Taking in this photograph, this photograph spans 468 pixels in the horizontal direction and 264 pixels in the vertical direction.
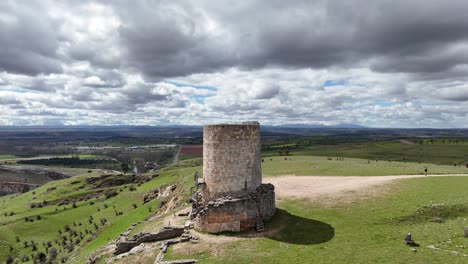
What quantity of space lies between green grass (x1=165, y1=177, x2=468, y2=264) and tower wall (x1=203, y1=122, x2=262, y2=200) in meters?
4.17

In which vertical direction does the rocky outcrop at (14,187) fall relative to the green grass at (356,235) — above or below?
below

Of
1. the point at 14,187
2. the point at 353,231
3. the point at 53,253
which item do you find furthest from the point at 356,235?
the point at 14,187

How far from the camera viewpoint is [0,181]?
140 metres

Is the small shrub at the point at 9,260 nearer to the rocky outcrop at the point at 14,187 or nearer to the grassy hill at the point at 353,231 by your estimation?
the grassy hill at the point at 353,231

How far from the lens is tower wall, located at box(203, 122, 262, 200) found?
79.9 ft

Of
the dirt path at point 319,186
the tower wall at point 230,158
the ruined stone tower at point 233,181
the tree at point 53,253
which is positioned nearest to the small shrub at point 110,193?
the tree at point 53,253

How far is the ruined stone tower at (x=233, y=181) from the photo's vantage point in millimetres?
22797

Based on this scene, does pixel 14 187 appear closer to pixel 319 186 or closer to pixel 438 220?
pixel 319 186

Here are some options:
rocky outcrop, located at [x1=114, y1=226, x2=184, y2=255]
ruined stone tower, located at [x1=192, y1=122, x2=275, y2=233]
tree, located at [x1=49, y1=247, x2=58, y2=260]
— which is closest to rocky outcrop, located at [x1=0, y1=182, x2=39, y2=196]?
tree, located at [x1=49, y1=247, x2=58, y2=260]

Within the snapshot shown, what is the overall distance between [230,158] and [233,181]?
1.82 metres

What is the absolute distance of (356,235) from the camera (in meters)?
20.5

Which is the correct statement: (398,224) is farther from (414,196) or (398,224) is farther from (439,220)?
(414,196)

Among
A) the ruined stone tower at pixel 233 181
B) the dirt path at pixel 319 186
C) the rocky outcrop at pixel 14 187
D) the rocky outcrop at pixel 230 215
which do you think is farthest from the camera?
the rocky outcrop at pixel 14 187

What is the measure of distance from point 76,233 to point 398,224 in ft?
147
